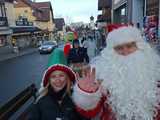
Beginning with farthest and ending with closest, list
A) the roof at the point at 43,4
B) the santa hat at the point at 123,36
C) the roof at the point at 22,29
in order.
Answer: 1. the roof at the point at 43,4
2. the roof at the point at 22,29
3. the santa hat at the point at 123,36

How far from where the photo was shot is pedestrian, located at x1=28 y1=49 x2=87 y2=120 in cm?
330

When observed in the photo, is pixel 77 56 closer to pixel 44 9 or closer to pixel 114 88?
pixel 114 88

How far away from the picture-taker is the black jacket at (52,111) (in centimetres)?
330

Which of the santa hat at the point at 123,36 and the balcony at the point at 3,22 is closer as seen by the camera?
the santa hat at the point at 123,36

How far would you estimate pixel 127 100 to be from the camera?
294 centimetres

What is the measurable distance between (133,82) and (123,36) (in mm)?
397

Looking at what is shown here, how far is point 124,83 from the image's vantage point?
2980 millimetres

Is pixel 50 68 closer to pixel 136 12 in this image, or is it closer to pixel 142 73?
pixel 142 73

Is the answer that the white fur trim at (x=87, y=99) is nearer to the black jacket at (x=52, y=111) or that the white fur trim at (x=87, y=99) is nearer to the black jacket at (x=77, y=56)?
the black jacket at (x=52, y=111)

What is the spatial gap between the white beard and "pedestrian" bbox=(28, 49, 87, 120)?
42 centimetres

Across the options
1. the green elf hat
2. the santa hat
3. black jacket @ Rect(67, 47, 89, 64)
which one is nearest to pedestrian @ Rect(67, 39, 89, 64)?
black jacket @ Rect(67, 47, 89, 64)

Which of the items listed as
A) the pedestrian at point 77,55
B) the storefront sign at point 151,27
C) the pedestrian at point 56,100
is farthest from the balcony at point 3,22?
the pedestrian at point 56,100

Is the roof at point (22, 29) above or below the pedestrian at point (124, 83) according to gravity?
below

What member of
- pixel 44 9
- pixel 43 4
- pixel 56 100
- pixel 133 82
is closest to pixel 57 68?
pixel 56 100
